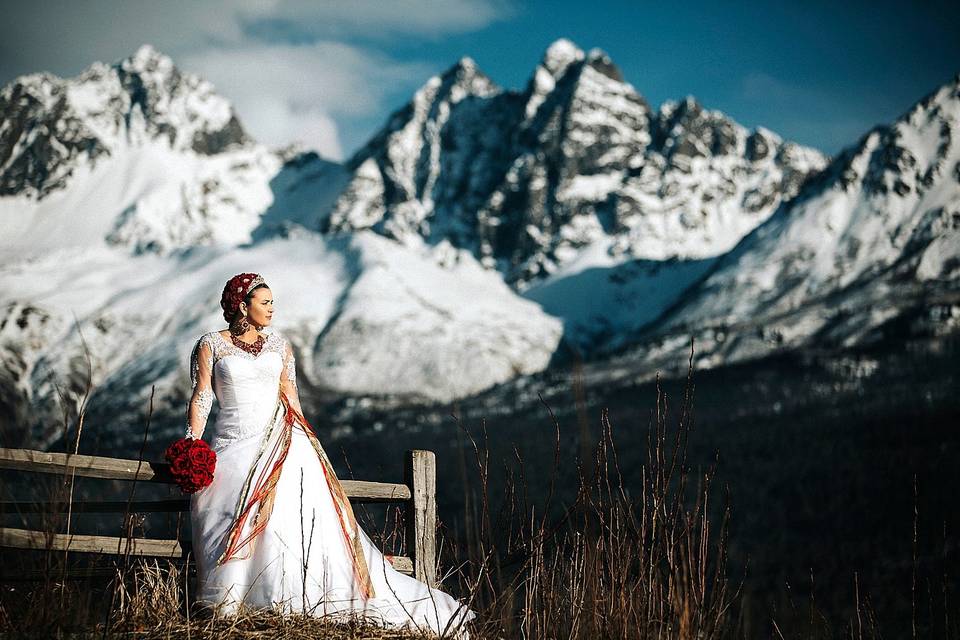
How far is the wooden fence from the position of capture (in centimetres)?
486

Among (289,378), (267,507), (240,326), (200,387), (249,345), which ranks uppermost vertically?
(240,326)

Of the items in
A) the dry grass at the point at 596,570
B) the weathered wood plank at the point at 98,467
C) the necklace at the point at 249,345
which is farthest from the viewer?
the necklace at the point at 249,345

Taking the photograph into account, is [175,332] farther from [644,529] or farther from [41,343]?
[644,529]

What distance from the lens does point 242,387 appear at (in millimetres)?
7043

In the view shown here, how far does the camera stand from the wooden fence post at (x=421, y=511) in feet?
24.3

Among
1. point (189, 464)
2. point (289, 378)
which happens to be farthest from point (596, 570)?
point (289, 378)

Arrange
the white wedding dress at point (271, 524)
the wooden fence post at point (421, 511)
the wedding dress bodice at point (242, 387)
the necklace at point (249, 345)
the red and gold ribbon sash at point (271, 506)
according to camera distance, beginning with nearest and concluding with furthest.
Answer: the white wedding dress at point (271, 524) < the red and gold ribbon sash at point (271, 506) < the wedding dress bodice at point (242, 387) < the necklace at point (249, 345) < the wooden fence post at point (421, 511)

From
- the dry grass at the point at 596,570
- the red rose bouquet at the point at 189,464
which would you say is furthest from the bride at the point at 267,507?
→ the dry grass at the point at 596,570

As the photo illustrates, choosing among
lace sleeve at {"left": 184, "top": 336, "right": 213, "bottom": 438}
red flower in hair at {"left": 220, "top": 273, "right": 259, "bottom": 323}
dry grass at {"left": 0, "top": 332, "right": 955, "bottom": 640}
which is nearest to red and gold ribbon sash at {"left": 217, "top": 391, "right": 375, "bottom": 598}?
lace sleeve at {"left": 184, "top": 336, "right": 213, "bottom": 438}

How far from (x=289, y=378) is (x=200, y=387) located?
2.30 ft

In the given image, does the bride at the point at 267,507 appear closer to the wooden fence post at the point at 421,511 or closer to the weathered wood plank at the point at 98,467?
the weathered wood plank at the point at 98,467

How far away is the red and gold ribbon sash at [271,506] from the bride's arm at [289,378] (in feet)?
0.97

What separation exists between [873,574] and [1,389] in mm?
88509

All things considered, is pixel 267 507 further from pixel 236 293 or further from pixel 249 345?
pixel 236 293
